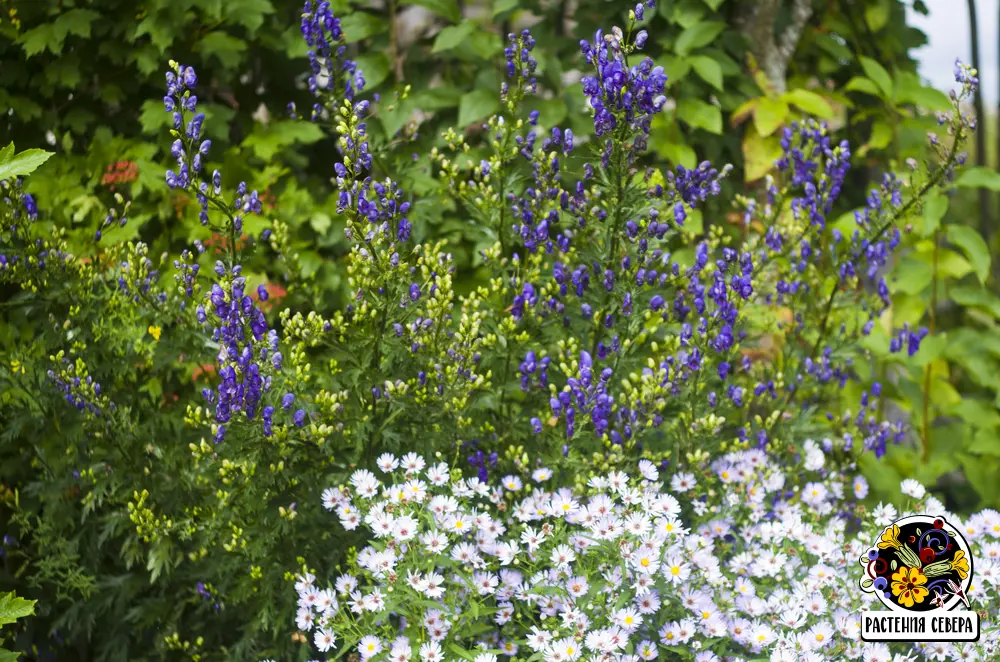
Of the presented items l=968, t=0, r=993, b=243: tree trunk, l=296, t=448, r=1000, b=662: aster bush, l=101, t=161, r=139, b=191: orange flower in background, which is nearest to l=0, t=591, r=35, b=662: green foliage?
l=296, t=448, r=1000, b=662: aster bush

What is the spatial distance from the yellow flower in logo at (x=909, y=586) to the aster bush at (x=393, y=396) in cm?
15

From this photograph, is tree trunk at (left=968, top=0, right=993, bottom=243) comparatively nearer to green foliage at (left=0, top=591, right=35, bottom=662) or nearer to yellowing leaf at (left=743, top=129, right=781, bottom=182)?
yellowing leaf at (left=743, top=129, right=781, bottom=182)

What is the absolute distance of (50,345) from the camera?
2611mm

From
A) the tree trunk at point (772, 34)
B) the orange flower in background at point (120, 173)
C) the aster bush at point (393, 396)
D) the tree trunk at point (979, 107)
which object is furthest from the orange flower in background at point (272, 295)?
the tree trunk at point (979, 107)

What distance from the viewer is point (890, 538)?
2.47 metres

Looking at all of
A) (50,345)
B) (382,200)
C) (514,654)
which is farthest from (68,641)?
(382,200)

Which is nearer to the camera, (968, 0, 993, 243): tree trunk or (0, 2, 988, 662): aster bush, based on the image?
(0, 2, 988, 662): aster bush

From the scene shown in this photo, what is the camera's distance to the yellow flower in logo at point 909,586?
7.70ft

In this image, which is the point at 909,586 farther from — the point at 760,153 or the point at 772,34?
the point at 772,34

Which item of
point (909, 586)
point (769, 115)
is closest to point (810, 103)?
point (769, 115)

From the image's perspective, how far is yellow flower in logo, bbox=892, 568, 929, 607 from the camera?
2.35 meters

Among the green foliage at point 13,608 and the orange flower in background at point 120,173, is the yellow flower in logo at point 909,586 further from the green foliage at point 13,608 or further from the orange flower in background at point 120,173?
the orange flower in background at point 120,173

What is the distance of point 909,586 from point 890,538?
14 centimetres

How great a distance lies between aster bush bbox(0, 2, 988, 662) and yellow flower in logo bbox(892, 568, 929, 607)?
146 millimetres
